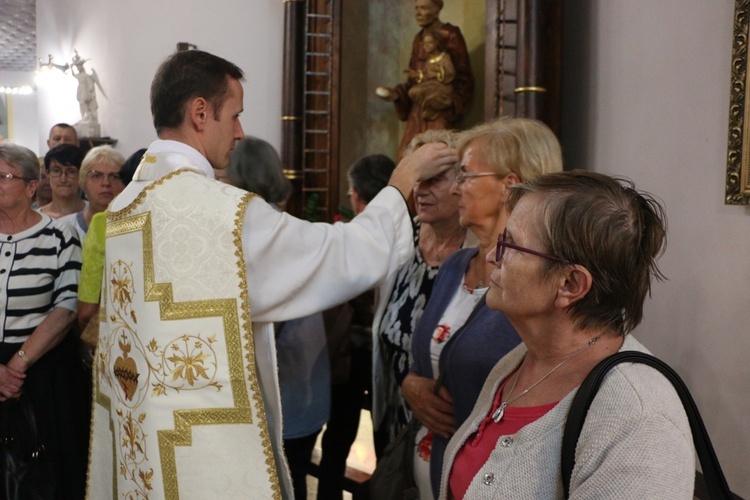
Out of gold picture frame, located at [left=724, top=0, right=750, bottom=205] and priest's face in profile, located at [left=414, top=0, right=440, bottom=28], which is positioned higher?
priest's face in profile, located at [left=414, top=0, right=440, bottom=28]

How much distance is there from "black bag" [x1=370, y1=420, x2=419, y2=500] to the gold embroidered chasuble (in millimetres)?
435

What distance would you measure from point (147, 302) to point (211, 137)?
1.63 feet

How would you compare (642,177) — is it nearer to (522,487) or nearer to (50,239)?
(522,487)

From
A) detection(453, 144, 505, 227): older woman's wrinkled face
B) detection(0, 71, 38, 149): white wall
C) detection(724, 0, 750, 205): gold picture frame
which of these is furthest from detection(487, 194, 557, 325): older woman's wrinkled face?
detection(0, 71, 38, 149): white wall

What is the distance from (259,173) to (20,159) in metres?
0.98

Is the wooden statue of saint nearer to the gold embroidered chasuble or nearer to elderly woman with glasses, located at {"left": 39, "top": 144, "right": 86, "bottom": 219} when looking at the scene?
elderly woman with glasses, located at {"left": 39, "top": 144, "right": 86, "bottom": 219}

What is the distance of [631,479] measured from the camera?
3.88 ft

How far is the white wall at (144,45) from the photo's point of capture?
7.06m

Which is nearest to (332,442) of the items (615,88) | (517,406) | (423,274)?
(423,274)

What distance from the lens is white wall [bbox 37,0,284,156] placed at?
7.06 m

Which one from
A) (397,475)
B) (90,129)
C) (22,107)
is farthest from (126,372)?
(22,107)

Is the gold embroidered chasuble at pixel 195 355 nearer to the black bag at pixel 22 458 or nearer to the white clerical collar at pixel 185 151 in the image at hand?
the white clerical collar at pixel 185 151

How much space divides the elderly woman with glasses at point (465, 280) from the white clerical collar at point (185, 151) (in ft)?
2.41

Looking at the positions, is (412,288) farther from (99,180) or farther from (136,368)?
(99,180)
